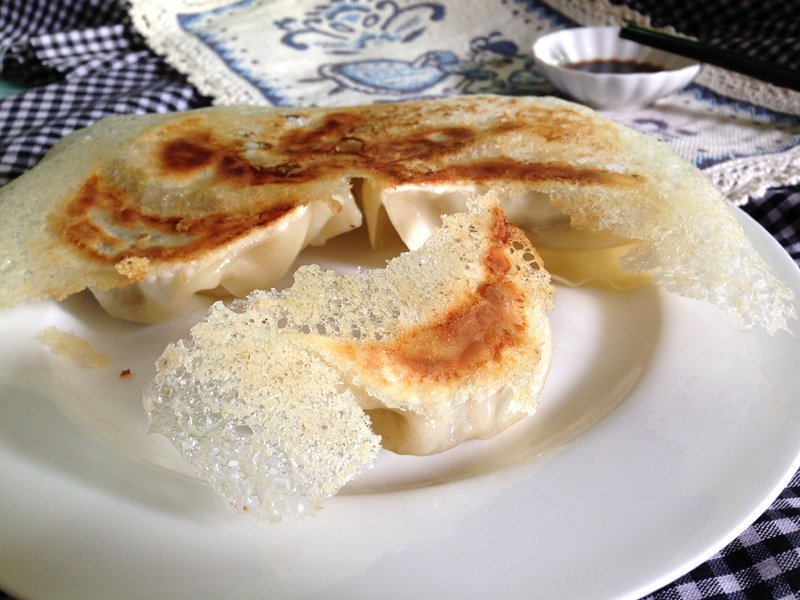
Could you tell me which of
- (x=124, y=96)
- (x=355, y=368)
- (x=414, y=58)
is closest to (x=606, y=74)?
(x=414, y=58)

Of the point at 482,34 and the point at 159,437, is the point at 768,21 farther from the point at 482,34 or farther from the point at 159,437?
the point at 159,437

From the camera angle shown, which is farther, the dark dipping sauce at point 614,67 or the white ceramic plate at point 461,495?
the dark dipping sauce at point 614,67

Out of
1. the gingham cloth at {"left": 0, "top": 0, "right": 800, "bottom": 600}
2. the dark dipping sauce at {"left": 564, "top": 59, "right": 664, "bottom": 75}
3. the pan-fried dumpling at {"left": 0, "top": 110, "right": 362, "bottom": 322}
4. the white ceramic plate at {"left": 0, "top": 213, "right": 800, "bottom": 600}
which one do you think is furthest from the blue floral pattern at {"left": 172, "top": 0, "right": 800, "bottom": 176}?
the white ceramic plate at {"left": 0, "top": 213, "right": 800, "bottom": 600}

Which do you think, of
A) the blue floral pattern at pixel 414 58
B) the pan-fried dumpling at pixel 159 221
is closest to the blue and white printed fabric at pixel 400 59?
the blue floral pattern at pixel 414 58

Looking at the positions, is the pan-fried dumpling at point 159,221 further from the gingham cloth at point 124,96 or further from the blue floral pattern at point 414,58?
the blue floral pattern at point 414,58

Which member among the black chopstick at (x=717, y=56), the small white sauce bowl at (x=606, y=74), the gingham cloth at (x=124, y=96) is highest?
the black chopstick at (x=717, y=56)

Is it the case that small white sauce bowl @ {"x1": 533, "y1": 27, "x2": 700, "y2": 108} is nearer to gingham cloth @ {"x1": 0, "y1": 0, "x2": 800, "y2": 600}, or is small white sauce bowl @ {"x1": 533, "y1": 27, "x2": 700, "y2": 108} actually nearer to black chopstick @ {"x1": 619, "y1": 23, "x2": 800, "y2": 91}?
black chopstick @ {"x1": 619, "y1": 23, "x2": 800, "y2": 91}
